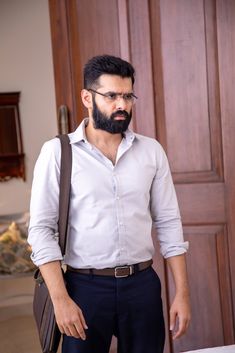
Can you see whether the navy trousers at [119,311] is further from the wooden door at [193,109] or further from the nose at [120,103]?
the wooden door at [193,109]

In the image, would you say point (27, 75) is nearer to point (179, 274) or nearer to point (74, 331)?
point (179, 274)

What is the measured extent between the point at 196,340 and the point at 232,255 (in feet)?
1.46

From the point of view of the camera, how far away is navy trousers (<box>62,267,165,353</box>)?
5.18ft

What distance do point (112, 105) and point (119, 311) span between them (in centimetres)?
62

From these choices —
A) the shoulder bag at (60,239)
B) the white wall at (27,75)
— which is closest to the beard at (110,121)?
the shoulder bag at (60,239)

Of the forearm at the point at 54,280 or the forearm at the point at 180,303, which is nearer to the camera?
the forearm at the point at 54,280

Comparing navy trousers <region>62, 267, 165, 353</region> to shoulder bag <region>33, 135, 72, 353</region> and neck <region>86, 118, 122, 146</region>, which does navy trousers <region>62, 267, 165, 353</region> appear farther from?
neck <region>86, 118, 122, 146</region>

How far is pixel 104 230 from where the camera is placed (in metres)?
1.57

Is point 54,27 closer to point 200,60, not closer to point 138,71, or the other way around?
point 138,71

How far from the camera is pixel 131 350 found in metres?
1.66

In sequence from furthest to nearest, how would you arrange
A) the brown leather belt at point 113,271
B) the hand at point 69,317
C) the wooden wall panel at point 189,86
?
the wooden wall panel at point 189,86
the brown leather belt at point 113,271
the hand at point 69,317

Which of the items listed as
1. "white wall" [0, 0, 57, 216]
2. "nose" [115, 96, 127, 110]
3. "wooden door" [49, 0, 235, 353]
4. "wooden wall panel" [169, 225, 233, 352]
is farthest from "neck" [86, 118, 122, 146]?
"white wall" [0, 0, 57, 216]

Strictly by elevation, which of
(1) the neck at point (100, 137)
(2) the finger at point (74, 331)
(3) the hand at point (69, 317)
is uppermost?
(1) the neck at point (100, 137)

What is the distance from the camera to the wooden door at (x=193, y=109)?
2.36 metres
